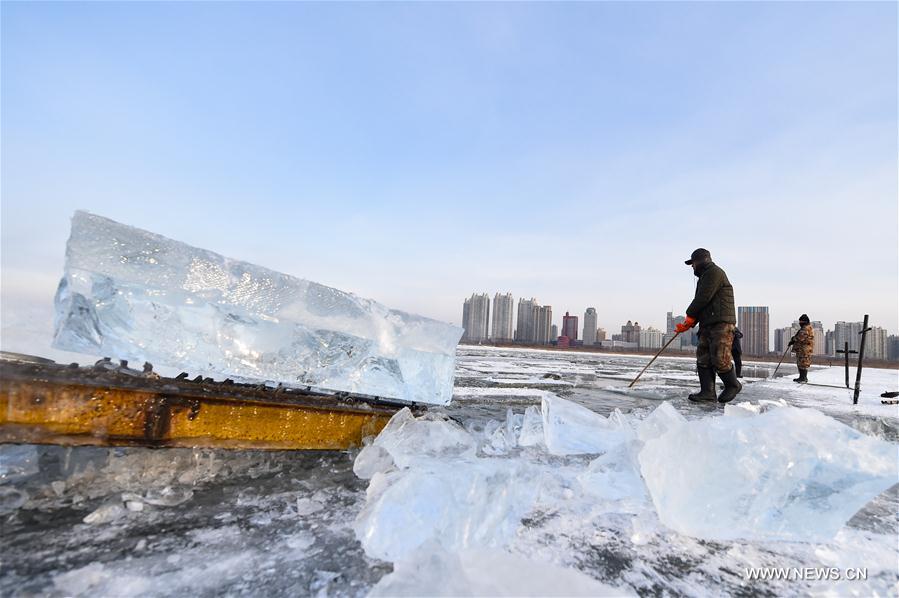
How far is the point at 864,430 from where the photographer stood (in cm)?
366

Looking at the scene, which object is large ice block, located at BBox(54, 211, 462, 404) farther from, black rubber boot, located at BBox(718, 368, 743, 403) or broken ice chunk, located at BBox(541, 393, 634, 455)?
black rubber boot, located at BBox(718, 368, 743, 403)

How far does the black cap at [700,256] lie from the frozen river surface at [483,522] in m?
3.89

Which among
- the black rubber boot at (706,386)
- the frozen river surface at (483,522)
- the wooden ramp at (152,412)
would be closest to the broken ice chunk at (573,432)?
the frozen river surface at (483,522)

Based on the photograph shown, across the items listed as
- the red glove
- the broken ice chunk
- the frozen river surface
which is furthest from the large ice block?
the red glove

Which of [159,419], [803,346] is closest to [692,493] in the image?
[159,419]

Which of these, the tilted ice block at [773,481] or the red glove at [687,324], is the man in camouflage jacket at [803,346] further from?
the tilted ice block at [773,481]

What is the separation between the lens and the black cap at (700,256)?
548 cm

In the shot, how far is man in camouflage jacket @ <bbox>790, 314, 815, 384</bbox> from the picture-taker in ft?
31.9

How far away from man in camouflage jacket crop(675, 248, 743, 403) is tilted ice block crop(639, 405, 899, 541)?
3.98 meters

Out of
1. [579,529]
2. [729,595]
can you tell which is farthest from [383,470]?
[729,595]

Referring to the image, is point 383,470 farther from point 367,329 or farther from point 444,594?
point 444,594

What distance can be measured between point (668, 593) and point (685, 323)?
4881mm

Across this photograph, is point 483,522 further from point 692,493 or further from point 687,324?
point 687,324

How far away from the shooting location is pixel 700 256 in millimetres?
5508
